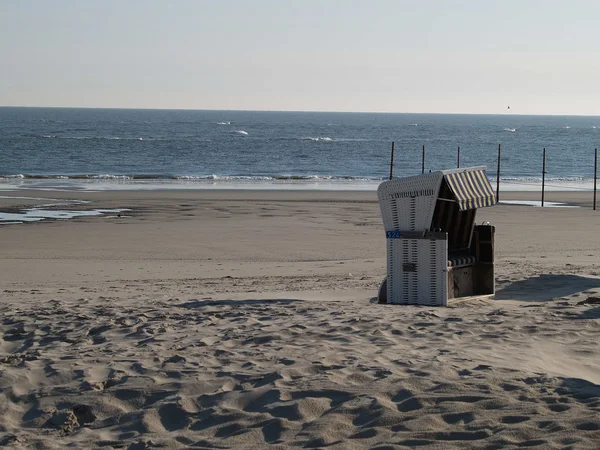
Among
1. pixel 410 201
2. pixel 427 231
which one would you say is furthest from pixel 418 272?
pixel 410 201

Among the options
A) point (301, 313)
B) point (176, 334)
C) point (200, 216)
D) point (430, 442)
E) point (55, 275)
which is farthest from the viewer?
point (200, 216)

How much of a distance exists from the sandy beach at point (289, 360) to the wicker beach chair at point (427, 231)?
387 mm

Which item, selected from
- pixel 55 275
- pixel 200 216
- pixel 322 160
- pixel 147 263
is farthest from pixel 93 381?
pixel 322 160

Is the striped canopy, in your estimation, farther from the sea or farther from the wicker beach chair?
the sea

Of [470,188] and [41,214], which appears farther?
[41,214]

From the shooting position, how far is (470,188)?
9.27 m

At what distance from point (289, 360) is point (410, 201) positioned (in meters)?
3.34

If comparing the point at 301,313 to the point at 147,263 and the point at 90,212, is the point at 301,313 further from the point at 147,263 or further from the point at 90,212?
the point at 90,212

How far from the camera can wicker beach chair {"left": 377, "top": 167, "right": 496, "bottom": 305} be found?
8.98 m

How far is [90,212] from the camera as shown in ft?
78.1

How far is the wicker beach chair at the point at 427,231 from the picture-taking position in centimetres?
898

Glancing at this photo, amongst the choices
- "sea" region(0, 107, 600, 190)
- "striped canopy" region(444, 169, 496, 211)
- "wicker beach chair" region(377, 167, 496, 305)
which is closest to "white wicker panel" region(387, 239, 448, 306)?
"wicker beach chair" region(377, 167, 496, 305)

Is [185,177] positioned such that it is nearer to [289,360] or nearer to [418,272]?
[418,272]

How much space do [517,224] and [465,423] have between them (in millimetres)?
17380
